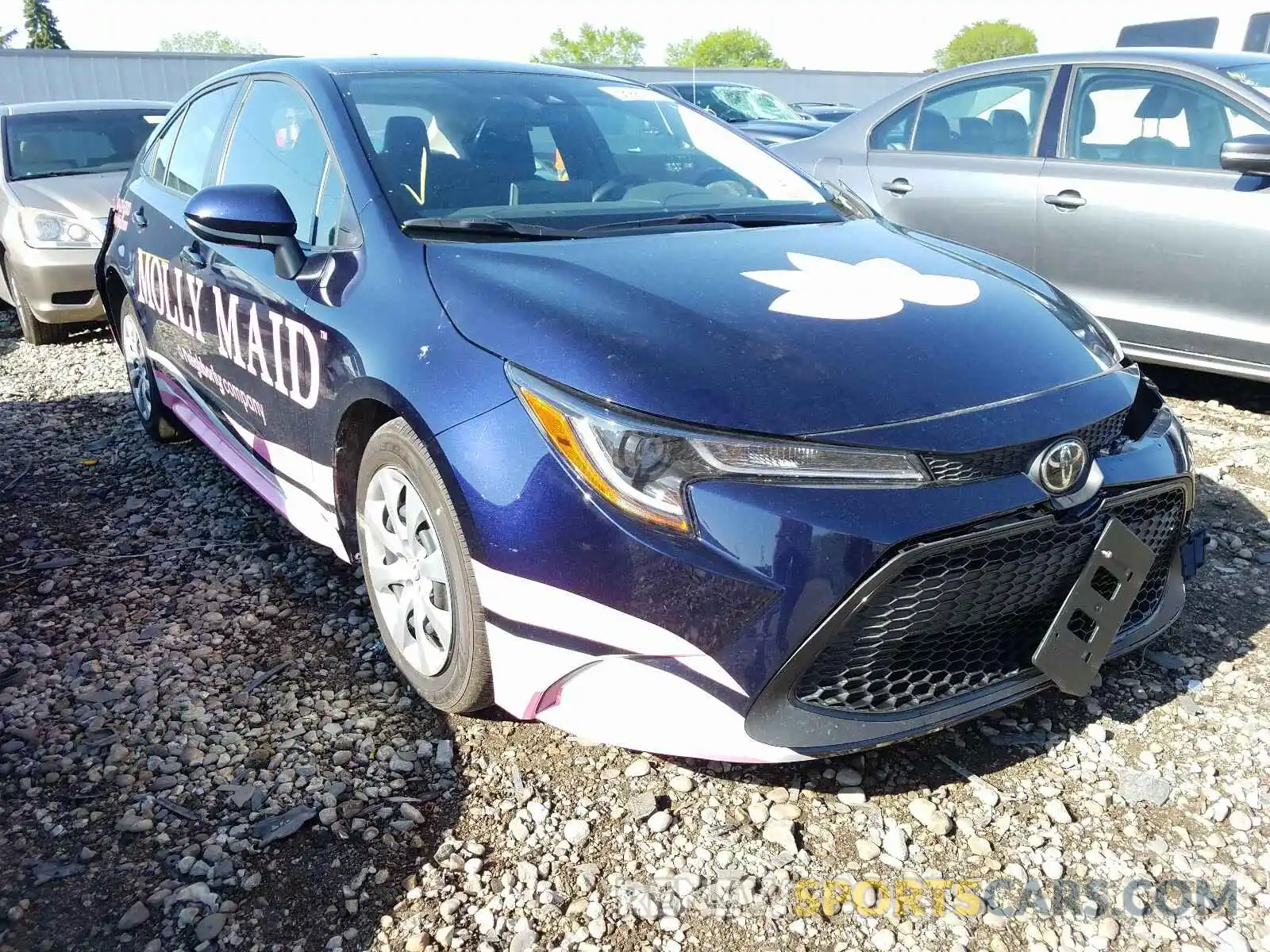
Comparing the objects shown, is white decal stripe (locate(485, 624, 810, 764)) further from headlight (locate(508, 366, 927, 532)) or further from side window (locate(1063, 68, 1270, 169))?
side window (locate(1063, 68, 1270, 169))

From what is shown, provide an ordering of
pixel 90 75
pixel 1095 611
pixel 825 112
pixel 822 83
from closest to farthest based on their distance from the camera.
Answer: pixel 1095 611, pixel 825 112, pixel 90 75, pixel 822 83

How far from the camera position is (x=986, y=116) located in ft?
16.3

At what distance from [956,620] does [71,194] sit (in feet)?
19.9

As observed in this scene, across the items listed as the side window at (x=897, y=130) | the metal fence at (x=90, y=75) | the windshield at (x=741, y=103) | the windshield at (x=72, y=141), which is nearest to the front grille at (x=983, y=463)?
the side window at (x=897, y=130)

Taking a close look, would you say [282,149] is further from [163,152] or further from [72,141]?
[72,141]

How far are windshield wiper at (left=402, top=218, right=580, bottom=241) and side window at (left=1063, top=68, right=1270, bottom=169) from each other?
3.06 meters

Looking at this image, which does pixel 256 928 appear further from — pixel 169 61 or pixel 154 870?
pixel 169 61

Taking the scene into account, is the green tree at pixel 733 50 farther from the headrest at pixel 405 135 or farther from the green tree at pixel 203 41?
the headrest at pixel 405 135

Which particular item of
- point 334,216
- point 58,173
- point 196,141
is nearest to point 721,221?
point 334,216

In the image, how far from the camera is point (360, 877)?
1952 millimetres

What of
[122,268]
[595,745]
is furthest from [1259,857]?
[122,268]

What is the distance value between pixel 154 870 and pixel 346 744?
480 millimetres

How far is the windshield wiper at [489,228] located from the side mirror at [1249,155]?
9.40 ft

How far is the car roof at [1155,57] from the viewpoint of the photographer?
4371 millimetres
